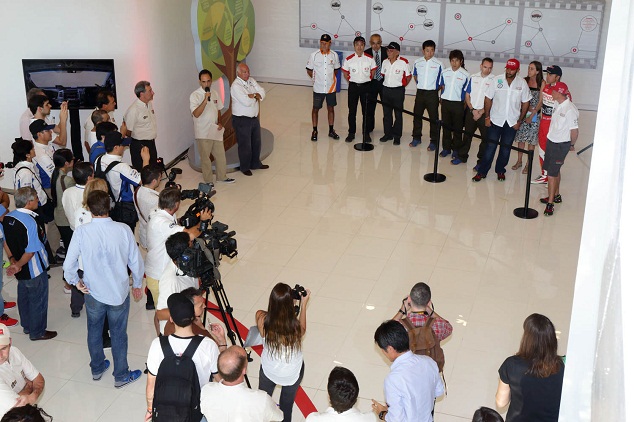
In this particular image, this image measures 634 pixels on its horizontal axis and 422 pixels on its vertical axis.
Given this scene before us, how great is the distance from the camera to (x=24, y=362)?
→ 432cm

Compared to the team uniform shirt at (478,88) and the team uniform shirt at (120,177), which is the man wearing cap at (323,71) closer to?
the team uniform shirt at (478,88)

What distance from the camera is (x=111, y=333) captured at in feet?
18.0

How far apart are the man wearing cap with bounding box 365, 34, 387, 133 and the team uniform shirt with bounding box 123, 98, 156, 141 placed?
11.9 feet

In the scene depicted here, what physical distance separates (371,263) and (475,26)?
6807 millimetres

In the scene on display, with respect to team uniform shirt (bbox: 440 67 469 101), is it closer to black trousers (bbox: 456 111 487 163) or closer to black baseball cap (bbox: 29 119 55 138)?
black trousers (bbox: 456 111 487 163)

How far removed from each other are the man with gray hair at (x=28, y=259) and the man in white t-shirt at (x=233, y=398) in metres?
2.69

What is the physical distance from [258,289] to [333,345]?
1.19 meters

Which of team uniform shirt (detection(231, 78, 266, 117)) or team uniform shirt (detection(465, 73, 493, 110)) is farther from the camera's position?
team uniform shirt (detection(465, 73, 493, 110))

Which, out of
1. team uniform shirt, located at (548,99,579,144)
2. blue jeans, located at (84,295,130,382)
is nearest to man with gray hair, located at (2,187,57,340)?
blue jeans, located at (84,295,130,382)

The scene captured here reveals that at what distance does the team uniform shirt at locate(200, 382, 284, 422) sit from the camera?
3650 millimetres

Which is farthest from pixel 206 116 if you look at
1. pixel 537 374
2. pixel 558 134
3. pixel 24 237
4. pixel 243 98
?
pixel 537 374

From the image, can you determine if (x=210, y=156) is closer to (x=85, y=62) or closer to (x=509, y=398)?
(x=85, y=62)

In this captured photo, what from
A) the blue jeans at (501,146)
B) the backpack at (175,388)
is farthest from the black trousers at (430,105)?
the backpack at (175,388)

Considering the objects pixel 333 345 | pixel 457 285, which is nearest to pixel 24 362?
pixel 333 345
